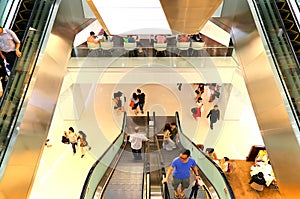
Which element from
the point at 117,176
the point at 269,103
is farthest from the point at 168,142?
the point at 269,103

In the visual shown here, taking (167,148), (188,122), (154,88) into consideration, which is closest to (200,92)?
(188,122)

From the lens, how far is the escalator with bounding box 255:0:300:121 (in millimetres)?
5426

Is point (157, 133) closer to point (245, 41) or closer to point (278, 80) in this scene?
point (245, 41)

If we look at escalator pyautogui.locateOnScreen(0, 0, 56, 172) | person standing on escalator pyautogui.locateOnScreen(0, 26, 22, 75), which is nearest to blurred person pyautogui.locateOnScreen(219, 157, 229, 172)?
escalator pyautogui.locateOnScreen(0, 0, 56, 172)

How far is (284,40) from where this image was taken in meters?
6.01

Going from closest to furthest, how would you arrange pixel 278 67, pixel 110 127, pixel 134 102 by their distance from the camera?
pixel 278 67
pixel 134 102
pixel 110 127

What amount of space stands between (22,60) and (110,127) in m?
7.71

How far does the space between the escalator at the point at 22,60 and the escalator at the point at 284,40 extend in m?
4.45

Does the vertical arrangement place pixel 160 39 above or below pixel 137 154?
above

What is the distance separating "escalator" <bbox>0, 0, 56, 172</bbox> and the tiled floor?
482cm

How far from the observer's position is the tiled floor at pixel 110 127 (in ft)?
32.3

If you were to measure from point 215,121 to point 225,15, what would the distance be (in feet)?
13.3

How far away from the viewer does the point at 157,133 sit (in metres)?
11.2

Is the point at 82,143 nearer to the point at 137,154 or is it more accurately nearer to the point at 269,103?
the point at 137,154
